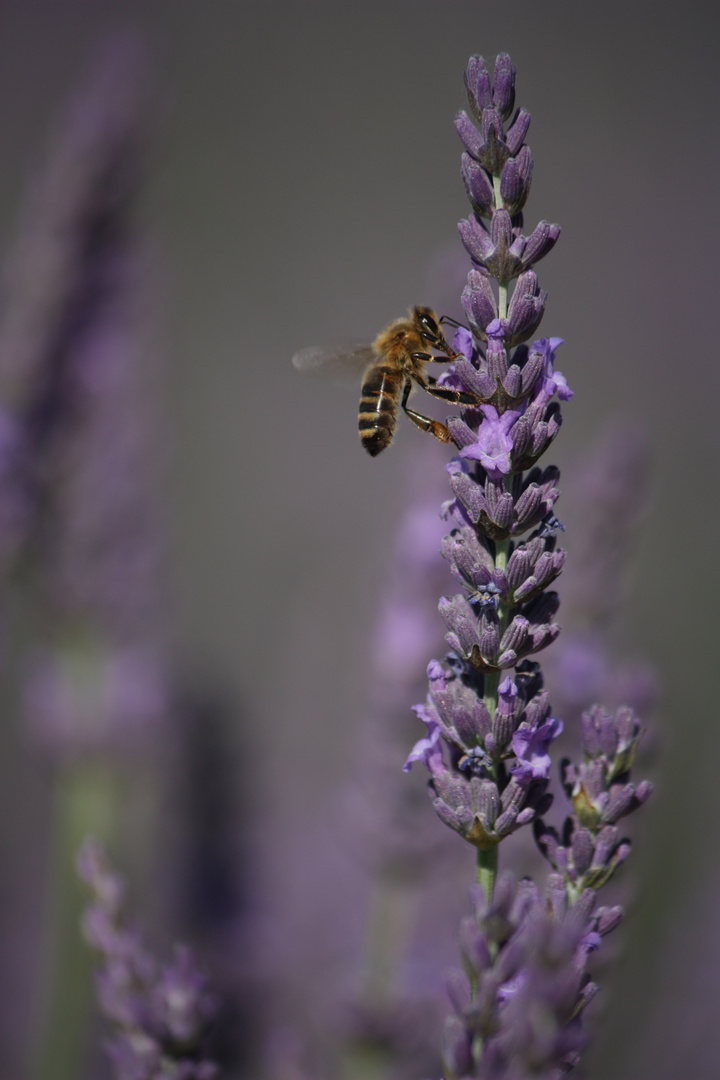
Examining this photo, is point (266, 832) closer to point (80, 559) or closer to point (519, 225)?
point (80, 559)

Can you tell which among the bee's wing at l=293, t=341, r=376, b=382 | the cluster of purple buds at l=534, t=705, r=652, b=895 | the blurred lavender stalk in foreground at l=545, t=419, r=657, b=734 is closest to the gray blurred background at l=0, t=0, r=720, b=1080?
the bee's wing at l=293, t=341, r=376, b=382

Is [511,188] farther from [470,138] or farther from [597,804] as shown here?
[597,804]

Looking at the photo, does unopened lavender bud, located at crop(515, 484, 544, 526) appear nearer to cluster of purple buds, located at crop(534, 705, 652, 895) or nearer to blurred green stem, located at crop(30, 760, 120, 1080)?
cluster of purple buds, located at crop(534, 705, 652, 895)

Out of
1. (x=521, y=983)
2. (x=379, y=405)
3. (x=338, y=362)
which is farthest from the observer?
(x=338, y=362)

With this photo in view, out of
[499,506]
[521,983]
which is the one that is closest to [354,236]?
[499,506]

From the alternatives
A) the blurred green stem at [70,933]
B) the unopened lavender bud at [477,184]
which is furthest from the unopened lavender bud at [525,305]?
the blurred green stem at [70,933]

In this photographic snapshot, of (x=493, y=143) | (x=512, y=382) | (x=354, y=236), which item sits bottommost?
(x=512, y=382)

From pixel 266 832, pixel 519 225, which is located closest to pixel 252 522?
pixel 266 832
